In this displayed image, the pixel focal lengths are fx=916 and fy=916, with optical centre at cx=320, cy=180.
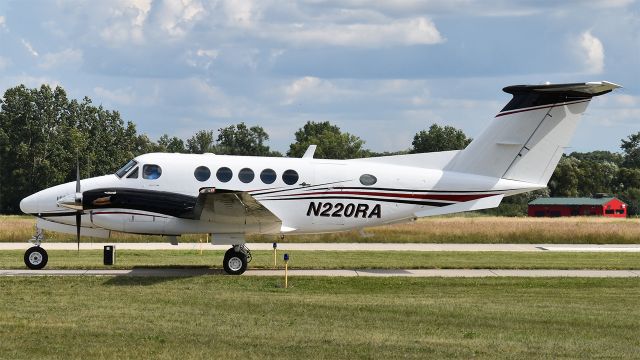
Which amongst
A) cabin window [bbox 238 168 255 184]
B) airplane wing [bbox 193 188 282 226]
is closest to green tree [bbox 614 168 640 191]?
airplane wing [bbox 193 188 282 226]

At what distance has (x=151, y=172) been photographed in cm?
2403

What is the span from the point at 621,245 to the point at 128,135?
176 feet

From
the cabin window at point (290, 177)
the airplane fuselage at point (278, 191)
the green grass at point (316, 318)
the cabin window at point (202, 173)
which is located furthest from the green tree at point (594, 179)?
the cabin window at point (202, 173)

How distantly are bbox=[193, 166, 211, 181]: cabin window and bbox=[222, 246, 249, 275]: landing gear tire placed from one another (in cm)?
212

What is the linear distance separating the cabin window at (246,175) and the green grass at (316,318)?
273cm

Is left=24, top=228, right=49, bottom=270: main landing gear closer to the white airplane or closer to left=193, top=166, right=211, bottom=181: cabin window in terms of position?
the white airplane

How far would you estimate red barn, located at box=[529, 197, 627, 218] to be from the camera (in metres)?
95.9

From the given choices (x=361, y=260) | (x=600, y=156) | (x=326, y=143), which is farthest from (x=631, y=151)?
(x=361, y=260)

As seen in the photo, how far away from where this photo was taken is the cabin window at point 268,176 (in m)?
24.4

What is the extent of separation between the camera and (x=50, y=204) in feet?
78.6

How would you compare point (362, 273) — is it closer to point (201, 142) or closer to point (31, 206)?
point (31, 206)

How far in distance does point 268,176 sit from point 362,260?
699 cm

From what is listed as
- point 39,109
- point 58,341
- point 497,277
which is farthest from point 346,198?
point 39,109

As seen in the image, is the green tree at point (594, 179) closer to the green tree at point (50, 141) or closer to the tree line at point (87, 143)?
the tree line at point (87, 143)
